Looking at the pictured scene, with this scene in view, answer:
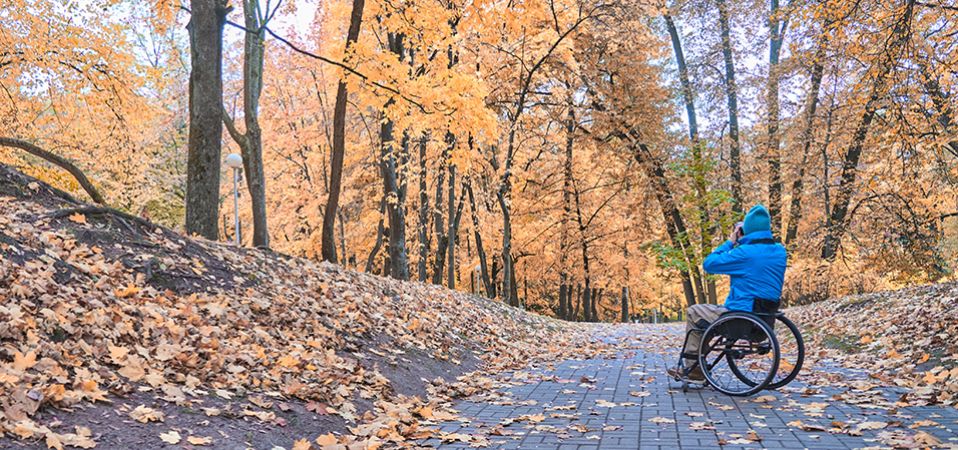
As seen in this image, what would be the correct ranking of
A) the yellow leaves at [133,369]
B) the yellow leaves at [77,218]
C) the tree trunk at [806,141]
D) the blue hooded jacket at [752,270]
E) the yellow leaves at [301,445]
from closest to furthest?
the yellow leaves at [301,445] < the yellow leaves at [133,369] < the blue hooded jacket at [752,270] < the yellow leaves at [77,218] < the tree trunk at [806,141]

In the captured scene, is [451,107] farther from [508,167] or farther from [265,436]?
[508,167]

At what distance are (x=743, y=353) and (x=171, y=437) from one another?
191 inches

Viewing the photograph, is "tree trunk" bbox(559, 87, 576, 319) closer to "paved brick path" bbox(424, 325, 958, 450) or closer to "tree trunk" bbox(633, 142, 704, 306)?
"tree trunk" bbox(633, 142, 704, 306)

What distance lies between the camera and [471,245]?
108 ft

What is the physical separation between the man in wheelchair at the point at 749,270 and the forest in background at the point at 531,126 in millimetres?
3482

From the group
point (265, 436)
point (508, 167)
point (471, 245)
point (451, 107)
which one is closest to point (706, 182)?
point (508, 167)

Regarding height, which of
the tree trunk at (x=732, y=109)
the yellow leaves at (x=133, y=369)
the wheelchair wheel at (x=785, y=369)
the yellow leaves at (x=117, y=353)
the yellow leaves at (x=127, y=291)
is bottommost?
the wheelchair wheel at (x=785, y=369)

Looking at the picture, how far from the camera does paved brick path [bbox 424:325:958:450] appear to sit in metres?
4.38

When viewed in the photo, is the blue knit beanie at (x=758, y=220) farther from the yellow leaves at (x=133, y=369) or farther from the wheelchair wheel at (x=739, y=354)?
the yellow leaves at (x=133, y=369)

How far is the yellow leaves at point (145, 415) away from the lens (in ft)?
12.2

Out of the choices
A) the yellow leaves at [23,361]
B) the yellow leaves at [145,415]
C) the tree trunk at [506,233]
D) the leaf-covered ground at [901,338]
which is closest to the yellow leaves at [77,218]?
the yellow leaves at [23,361]

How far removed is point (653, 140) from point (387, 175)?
30.9ft

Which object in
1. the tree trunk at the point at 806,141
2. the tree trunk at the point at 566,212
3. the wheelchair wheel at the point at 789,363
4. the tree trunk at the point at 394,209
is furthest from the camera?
the tree trunk at the point at 566,212

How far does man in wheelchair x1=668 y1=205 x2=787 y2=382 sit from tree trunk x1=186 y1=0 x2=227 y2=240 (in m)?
6.63
